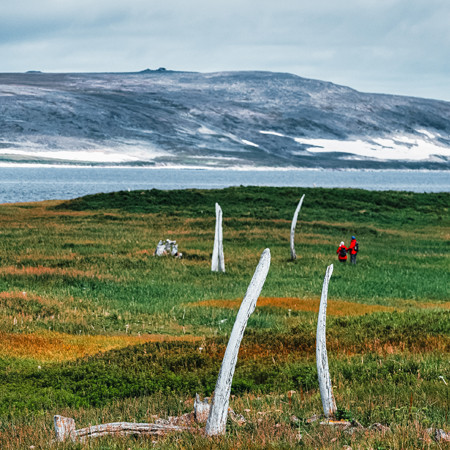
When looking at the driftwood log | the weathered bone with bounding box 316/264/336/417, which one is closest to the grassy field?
the weathered bone with bounding box 316/264/336/417

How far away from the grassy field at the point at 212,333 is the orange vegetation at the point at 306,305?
0.13 m

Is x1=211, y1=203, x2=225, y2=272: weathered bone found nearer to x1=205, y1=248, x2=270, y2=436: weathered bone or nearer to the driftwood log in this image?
the driftwood log

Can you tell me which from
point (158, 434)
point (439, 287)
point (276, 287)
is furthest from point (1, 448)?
point (439, 287)

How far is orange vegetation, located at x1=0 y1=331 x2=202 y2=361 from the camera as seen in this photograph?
69.4 ft

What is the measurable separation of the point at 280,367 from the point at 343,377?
→ 2005 millimetres

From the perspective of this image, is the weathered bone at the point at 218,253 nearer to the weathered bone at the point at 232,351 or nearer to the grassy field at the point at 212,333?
the grassy field at the point at 212,333

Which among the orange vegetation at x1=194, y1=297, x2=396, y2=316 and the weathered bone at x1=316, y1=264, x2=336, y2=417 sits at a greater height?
the weathered bone at x1=316, y1=264, x2=336, y2=417

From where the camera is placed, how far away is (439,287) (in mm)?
37156

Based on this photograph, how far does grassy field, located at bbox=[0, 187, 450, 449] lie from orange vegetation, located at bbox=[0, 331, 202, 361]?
0.07 metres

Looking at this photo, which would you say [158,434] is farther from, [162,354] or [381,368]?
[162,354]

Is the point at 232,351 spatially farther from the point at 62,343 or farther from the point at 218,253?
the point at 218,253

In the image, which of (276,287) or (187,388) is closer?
(187,388)

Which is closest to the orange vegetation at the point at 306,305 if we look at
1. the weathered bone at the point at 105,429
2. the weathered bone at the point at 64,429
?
the weathered bone at the point at 105,429

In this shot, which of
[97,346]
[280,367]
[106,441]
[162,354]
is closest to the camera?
[106,441]
